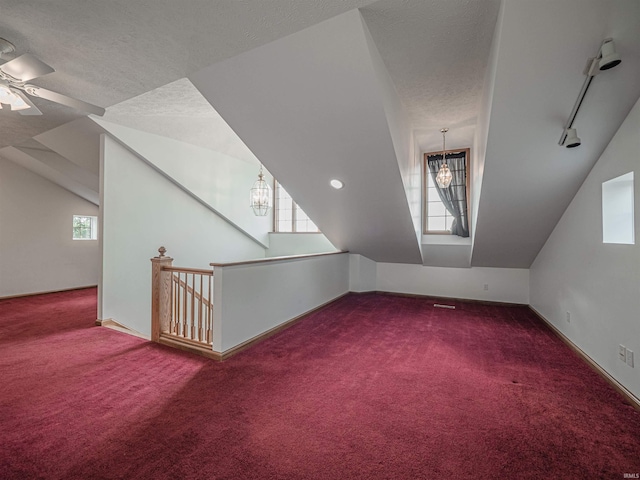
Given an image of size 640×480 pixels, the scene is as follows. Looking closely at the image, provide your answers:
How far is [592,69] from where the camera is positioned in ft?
6.29

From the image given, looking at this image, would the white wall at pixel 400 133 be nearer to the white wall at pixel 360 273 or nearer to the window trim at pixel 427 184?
the window trim at pixel 427 184

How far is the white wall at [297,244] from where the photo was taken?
23.0 feet

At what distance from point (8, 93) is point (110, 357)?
256 centimetres

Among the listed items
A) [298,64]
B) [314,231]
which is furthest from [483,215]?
[314,231]

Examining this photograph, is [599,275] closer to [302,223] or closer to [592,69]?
[592,69]

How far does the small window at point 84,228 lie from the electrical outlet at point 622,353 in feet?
30.7

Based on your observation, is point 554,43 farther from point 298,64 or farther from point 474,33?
point 298,64

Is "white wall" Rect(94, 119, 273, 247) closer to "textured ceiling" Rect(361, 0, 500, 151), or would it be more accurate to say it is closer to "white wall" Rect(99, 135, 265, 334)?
"white wall" Rect(99, 135, 265, 334)

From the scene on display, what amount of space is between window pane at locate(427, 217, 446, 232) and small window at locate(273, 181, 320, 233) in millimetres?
2843

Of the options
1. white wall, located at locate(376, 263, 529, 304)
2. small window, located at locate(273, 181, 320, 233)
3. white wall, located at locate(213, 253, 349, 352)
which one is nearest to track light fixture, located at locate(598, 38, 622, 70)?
white wall, located at locate(213, 253, 349, 352)

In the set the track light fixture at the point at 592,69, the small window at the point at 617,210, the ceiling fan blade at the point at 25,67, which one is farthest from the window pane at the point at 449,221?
the ceiling fan blade at the point at 25,67

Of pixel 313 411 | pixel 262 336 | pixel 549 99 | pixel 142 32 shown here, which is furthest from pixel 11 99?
pixel 549 99

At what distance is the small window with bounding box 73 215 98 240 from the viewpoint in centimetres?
692

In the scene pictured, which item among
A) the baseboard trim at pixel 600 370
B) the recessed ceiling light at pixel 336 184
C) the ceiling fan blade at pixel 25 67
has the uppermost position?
the ceiling fan blade at pixel 25 67
